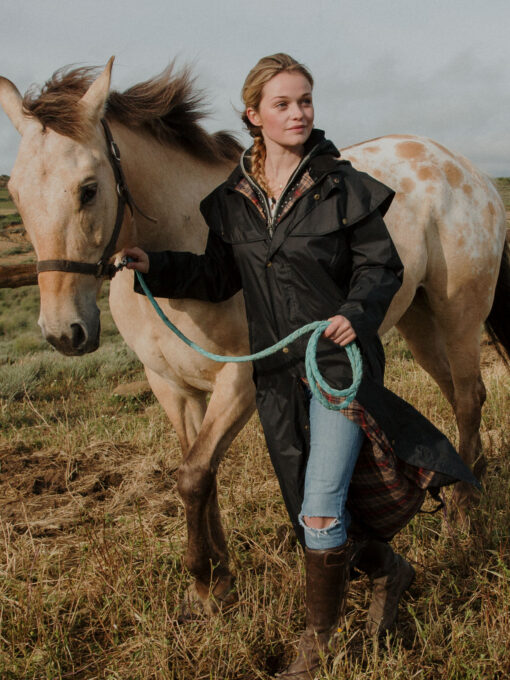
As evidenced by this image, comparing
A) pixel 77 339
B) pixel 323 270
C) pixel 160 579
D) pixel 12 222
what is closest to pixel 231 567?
pixel 160 579

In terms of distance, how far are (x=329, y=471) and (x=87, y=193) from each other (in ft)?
4.50

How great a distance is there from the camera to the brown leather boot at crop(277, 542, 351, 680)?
2.10 meters

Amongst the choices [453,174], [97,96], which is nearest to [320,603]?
[97,96]

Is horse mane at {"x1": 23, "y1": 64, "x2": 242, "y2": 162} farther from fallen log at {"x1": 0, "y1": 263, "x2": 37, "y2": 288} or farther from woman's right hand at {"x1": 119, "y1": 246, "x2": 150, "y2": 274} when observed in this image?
fallen log at {"x1": 0, "y1": 263, "x2": 37, "y2": 288}

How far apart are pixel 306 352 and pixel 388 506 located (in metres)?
0.78

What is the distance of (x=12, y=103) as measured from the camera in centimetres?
240

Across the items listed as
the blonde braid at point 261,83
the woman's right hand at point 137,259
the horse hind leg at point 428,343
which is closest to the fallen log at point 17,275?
the horse hind leg at point 428,343

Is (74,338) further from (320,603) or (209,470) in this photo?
(320,603)

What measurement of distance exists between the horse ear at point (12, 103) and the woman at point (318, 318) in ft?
2.31

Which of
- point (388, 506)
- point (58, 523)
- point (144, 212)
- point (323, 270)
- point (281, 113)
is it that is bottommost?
point (58, 523)

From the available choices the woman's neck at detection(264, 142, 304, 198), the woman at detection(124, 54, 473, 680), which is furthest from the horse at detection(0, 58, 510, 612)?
the woman's neck at detection(264, 142, 304, 198)

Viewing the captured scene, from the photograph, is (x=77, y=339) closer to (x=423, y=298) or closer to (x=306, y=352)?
(x=306, y=352)

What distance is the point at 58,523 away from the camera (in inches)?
137

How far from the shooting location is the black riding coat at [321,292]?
2.09 meters
